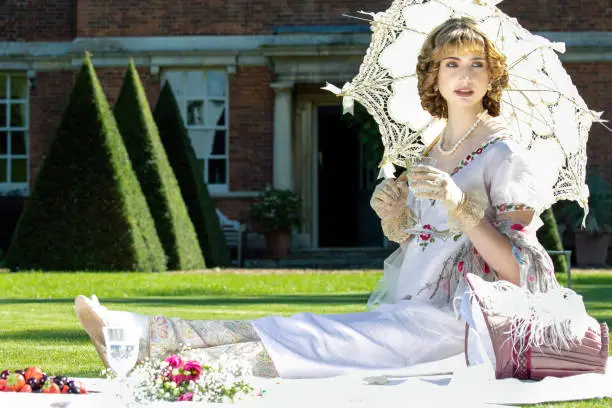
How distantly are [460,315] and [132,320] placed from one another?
130 centimetres

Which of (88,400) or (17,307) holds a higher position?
(88,400)

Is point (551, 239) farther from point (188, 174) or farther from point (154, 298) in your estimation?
point (154, 298)

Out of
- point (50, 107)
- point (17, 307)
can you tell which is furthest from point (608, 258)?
point (17, 307)

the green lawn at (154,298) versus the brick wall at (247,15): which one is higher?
the brick wall at (247,15)

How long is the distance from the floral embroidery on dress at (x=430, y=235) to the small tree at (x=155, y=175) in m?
10.6

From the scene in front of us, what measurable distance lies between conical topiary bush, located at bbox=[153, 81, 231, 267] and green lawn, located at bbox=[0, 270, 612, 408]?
1.58 metres

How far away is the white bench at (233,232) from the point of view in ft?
60.0

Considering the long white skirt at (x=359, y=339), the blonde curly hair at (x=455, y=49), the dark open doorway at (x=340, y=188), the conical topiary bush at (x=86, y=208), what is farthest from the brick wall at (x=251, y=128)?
the long white skirt at (x=359, y=339)

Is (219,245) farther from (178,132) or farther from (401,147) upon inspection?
(401,147)

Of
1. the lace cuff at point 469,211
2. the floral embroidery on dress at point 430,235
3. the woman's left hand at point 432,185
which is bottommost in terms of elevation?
the floral embroidery on dress at point 430,235

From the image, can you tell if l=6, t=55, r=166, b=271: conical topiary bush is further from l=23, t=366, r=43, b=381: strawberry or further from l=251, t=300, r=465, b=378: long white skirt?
l=23, t=366, r=43, b=381: strawberry

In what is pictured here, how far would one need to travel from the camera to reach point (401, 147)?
5.34 metres

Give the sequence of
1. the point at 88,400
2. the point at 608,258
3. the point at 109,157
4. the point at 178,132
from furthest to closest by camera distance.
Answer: the point at 608,258 → the point at 178,132 → the point at 109,157 → the point at 88,400

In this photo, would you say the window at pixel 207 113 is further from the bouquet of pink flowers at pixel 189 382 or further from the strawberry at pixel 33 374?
the bouquet of pink flowers at pixel 189 382
